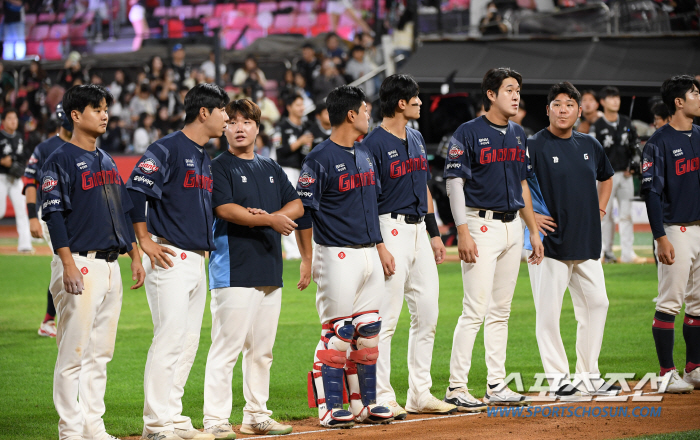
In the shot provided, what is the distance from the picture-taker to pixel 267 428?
19.4 feet

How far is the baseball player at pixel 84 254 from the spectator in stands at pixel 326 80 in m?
16.4

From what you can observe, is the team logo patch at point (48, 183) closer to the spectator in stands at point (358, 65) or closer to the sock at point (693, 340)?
the sock at point (693, 340)

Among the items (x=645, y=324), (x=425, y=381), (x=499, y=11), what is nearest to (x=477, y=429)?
(x=425, y=381)

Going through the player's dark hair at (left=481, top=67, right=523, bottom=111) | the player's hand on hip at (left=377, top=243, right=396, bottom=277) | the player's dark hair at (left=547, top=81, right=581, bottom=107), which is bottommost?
the player's hand on hip at (left=377, top=243, right=396, bottom=277)

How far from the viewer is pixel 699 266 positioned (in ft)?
23.6

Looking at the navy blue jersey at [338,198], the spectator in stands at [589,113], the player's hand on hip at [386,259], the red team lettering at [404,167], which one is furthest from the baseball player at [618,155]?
the navy blue jersey at [338,198]

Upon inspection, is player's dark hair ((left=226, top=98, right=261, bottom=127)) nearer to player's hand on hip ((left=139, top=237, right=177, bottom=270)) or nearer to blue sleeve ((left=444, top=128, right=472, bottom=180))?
player's hand on hip ((left=139, top=237, right=177, bottom=270))

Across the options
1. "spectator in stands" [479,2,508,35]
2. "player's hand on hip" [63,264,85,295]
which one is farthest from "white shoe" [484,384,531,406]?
"spectator in stands" [479,2,508,35]

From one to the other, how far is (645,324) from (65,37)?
23733 millimetres

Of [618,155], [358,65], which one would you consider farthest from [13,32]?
[618,155]

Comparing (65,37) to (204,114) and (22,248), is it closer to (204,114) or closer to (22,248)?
(22,248)

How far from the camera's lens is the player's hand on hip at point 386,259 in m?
6.22

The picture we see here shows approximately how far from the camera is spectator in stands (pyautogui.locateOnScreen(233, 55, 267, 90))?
23.2m

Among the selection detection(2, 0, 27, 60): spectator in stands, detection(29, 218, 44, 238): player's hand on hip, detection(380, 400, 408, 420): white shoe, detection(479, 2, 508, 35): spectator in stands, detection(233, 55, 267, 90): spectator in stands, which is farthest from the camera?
detection(2, 0, 27, 60): spectator in stands
